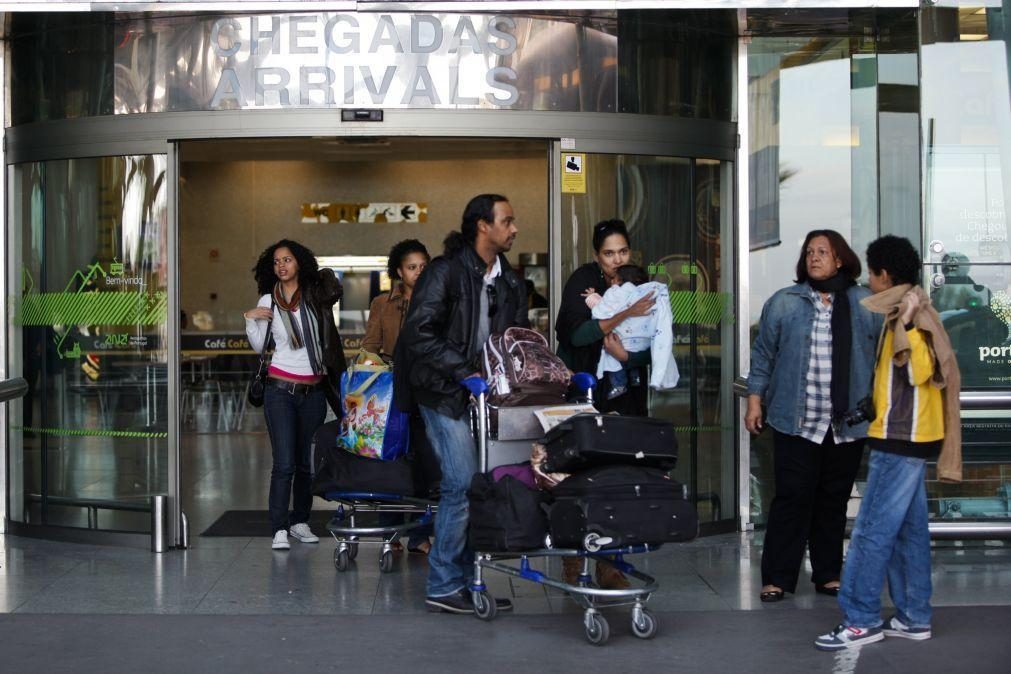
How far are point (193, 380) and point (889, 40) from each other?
11.0m

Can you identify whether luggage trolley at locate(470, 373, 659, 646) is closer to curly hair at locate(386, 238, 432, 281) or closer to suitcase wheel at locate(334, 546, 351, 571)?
suitcase wheel at locate(334, 546, 351, 571)

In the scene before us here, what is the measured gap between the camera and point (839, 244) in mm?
6234

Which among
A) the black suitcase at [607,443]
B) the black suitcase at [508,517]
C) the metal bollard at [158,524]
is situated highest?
the black suitcase at [607,443]

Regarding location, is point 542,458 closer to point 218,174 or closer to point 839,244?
point 839,244

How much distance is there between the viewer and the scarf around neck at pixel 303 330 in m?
7.63

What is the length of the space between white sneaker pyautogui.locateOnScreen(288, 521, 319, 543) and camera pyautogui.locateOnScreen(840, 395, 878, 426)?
3.20 meters

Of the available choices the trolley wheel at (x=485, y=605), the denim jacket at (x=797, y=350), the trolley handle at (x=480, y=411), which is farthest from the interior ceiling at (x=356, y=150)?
the trolley wheel at (x=485, y=605)

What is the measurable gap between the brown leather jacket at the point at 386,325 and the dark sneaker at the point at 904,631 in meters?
3.31

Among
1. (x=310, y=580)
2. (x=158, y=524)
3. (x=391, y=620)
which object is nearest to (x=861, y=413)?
(x=391, y=620)

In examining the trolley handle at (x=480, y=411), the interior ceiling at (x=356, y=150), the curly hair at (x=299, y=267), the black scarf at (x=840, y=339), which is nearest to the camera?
the trolley handle at (x=480, y=411)

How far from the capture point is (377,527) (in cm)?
699

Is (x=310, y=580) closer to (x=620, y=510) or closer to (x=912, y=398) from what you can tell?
(x=620, y=510)

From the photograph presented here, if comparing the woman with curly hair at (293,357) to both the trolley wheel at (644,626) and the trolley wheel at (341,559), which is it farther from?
the trolley wheel at (644,626)

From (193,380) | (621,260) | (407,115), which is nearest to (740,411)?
(621,260)
